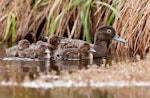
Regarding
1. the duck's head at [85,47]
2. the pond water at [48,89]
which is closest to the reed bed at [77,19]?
the duck's head at [85,47]

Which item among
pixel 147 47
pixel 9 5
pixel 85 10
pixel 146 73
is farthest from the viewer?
pixel 9 5

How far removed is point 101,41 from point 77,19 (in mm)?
760

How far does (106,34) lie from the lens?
957 cm

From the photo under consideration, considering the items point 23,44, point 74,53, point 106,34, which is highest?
point 106,34

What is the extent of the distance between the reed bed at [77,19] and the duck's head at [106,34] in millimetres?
131

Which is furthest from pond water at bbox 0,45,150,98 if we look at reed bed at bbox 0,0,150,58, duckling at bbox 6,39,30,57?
reed bed at bbox 0,0,150,58

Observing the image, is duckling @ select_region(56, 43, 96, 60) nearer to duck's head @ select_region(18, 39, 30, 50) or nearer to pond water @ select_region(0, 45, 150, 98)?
duck's head @ select_region(18, 39, 30, 50)

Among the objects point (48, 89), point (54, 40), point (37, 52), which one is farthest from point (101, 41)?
point (48, 89)

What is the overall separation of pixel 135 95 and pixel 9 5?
5870mm

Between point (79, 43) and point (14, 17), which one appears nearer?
point (79, 43)

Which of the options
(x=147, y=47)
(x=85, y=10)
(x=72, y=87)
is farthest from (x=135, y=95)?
(x=85, y=10)

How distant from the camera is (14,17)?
10.7 meters

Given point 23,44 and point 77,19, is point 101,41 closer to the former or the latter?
point 77,19

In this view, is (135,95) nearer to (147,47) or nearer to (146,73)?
(146,73)
